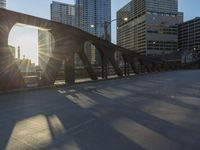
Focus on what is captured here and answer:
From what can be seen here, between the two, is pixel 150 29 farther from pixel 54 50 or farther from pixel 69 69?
pixel 54 50

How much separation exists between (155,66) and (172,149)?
143 feet

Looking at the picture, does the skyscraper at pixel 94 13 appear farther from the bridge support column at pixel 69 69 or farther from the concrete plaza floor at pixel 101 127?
the concrete plaza floor at pixel 101 127

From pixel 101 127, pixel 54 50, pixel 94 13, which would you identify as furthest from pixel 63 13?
pixel 101 127

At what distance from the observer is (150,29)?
13500cm

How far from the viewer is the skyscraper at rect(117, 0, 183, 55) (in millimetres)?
133875

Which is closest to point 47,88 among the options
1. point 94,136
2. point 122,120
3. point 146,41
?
point 122,120

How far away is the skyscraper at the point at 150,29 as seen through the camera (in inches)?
5271

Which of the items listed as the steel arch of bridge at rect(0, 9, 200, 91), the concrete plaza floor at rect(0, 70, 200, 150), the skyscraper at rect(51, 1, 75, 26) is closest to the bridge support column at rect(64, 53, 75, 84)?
the steel arch of bridge at rect(0, 9, 200, 91)

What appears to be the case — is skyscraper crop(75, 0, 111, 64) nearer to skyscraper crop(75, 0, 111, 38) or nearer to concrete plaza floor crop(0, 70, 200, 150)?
skyscraper crop(75, 0, 111, 38)

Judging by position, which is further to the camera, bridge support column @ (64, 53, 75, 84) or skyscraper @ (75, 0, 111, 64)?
skyscraper @ (75, 0, 111, 64)

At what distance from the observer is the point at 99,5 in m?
43.6

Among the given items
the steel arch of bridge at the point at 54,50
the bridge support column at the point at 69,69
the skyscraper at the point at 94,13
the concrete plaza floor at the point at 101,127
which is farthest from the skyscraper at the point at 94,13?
the concrete plaza floor at the point at 101,127

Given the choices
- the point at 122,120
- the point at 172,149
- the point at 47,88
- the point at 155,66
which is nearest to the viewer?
the point at 172,149

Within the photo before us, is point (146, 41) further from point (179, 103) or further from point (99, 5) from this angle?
point (179, 103)
